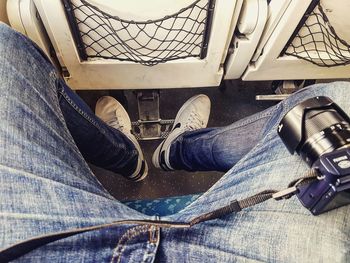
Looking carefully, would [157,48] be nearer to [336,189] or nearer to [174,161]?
[174,161]

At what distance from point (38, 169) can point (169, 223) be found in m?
0.19

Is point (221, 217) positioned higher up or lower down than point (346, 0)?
lower down

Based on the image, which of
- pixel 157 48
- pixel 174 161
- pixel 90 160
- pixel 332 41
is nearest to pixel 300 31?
pixel 332 41

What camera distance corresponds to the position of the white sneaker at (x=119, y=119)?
0.87 metres

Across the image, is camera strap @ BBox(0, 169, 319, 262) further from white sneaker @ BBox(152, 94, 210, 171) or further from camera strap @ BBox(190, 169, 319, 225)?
white sneaker @ BBox(152, 94, 210, 171)

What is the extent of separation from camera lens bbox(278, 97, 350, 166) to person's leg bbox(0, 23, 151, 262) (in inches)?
9.5

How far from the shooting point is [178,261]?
0.44m

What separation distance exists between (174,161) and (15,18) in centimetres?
45

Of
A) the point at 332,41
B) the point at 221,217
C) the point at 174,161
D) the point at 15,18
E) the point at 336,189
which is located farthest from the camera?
the point at 174,161

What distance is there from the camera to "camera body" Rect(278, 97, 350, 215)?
337 mm

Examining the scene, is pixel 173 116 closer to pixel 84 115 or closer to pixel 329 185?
pixel 84 115

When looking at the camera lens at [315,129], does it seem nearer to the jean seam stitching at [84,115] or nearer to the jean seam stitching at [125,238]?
the jean seam stitching at [125,238]

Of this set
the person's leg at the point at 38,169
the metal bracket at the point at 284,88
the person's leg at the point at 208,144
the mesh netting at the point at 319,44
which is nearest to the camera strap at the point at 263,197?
the person's leg at the point at 38,169

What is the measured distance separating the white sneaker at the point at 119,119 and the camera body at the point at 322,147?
50 cm
